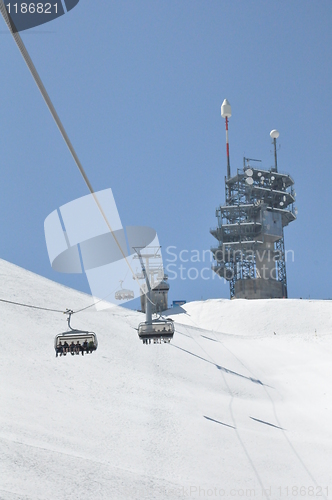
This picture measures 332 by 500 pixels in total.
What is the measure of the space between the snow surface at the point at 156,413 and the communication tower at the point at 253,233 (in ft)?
Result: 116

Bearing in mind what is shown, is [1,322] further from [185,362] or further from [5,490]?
[5,490]

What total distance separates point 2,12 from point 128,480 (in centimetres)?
1568

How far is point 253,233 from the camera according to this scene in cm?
8512

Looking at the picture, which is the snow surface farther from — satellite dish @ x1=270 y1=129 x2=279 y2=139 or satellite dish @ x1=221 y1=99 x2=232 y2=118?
satellite dish @ x1=270 y1=129 x2=279 y2=139

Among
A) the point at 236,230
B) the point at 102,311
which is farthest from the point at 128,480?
the point at 236,230

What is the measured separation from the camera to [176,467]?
695 inches

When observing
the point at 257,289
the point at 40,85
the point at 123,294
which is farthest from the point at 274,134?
the point at 40,85

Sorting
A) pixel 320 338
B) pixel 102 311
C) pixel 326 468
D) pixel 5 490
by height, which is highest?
pixel 102 311

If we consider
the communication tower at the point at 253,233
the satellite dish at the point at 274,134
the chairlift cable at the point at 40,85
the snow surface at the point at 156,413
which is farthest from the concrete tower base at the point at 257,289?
the chairlift cable at the point at 40,85

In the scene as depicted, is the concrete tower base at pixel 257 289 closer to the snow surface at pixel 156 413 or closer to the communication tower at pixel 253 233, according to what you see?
the communication tower at pixel 253 233

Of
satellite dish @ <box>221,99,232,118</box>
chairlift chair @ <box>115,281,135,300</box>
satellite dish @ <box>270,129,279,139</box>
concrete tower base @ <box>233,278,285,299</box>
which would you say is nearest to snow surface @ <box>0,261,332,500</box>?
chairlift chair @ <box>115,281,135,300</box>

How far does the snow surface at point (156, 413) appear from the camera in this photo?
628 inches

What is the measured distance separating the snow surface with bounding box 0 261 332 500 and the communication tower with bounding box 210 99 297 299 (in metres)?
35.5

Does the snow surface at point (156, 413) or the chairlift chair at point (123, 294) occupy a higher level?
the chairlift chair at point (123, 294)
